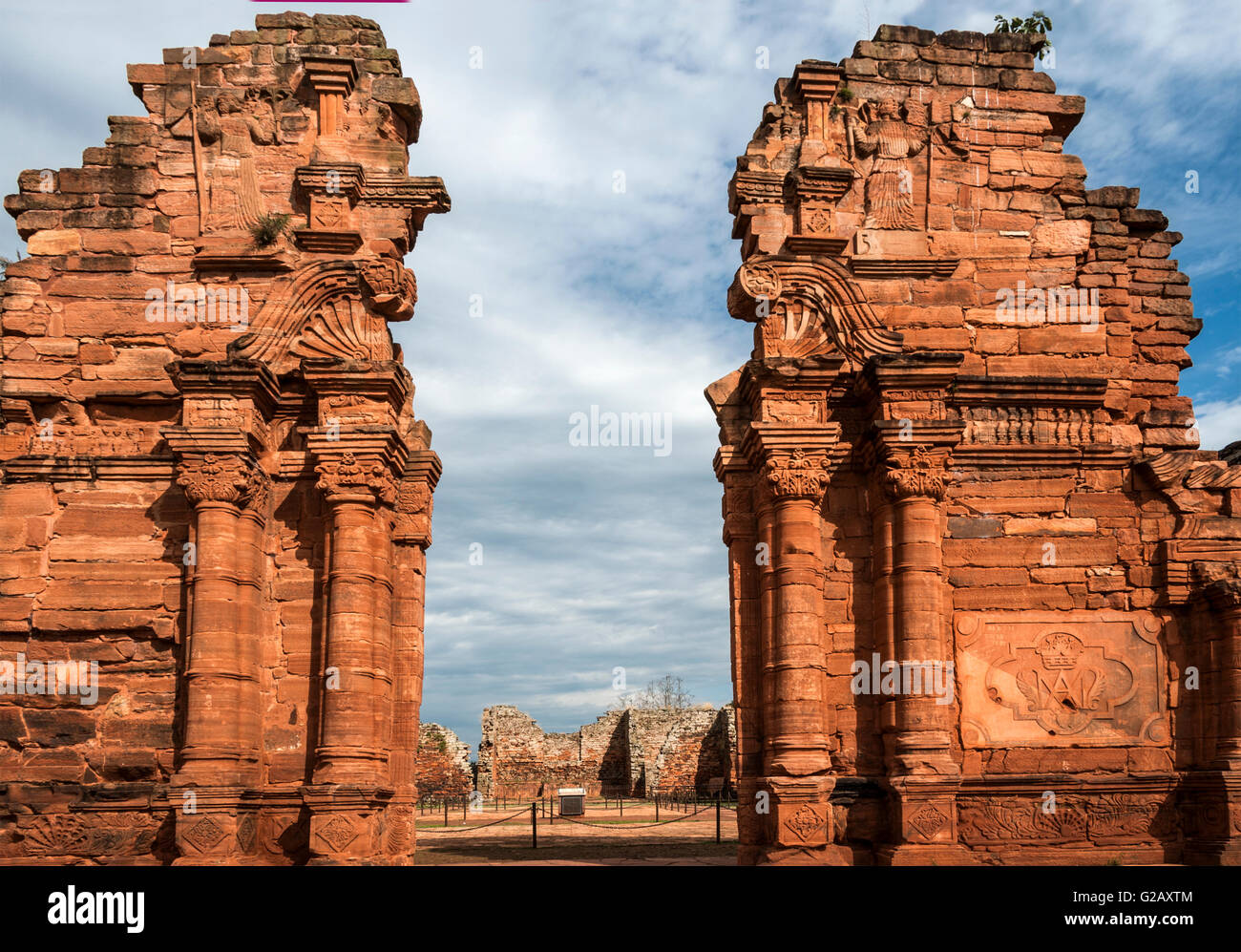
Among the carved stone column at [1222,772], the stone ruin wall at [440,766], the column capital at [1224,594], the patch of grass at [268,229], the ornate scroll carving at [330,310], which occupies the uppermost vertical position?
the patch of grass at [268,229]

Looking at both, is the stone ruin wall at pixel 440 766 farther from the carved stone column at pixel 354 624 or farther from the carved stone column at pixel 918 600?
the carved stone column at pixel 918 600

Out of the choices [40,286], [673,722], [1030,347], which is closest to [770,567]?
[1030,347]

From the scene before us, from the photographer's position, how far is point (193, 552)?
33.2 feet

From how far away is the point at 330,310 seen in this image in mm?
11055

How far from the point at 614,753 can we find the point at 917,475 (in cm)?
2488

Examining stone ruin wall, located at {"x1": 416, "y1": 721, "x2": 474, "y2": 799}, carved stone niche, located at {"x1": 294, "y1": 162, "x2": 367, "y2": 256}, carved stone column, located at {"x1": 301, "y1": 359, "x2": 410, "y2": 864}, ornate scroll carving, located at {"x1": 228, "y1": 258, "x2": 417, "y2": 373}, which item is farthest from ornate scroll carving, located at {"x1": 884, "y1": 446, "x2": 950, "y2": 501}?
stone ruin wall, located at {"x1": 416, "y1": 721, "x2": 474, "y2": 799}

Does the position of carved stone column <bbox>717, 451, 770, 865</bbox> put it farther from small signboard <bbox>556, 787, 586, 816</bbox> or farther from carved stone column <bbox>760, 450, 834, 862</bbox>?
small signboard <bbox>556, 787, 586, 816</bbox>

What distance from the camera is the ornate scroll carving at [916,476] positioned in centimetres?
1042

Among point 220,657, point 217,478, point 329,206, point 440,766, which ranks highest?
point 329,206

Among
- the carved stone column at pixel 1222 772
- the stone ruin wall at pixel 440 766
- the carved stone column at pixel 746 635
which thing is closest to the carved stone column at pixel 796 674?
the carved stone column at pixel 746 635

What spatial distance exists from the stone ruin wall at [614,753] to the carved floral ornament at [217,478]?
22.3 metres

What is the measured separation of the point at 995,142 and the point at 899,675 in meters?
5.81

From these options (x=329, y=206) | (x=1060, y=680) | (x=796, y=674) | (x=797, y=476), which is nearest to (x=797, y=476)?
(x=797, y=476)

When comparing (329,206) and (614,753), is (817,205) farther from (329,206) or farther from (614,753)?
(614,753)
